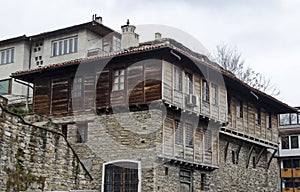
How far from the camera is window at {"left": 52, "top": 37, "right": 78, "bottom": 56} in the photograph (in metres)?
32.8

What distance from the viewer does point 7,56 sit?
35.7 meters

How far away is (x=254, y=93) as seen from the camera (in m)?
29.4

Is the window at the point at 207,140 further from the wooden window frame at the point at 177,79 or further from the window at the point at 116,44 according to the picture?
the window at the point at 116,44

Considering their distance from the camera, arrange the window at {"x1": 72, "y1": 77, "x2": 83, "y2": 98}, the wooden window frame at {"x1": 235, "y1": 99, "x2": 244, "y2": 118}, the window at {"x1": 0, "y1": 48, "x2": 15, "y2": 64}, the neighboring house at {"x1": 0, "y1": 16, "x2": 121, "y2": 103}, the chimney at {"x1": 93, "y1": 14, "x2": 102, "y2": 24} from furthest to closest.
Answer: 1. the window at {"x1": 0, "y1": 48, "x2": 15, "y2": 64}
2. the chimney at {"x1": 93, "y1": 14, "x2": 102, "y2": 24}
3. the neighboring house at {"x1": 0, "y1": 16, "x2": 121, "y2": 103}
4. the wooden window frame at {"x1": 235, "y1": 99, "x2": 244, "y2": 118}
5. the window at {"x1": 72, "y1": 77, "x2": 83, "y2": 98}

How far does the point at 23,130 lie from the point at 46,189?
232 cm

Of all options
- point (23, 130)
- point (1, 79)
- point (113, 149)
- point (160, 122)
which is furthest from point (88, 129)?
point (1, 79)

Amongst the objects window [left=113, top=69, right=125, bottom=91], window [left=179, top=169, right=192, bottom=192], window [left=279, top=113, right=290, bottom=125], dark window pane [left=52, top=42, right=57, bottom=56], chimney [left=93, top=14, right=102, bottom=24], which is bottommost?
window [left=179, top=169, right=192, bottom=192]

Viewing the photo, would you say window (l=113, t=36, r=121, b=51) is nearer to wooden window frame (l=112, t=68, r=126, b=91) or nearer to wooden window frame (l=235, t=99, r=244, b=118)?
wooden window frame (l=235, t=99, r=244, b=118)

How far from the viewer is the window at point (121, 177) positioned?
884 inches

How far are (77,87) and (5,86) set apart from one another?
11823 mm

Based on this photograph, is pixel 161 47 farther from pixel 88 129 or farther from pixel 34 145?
pixel 34 145

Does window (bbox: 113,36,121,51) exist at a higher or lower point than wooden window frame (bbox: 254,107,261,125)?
higher

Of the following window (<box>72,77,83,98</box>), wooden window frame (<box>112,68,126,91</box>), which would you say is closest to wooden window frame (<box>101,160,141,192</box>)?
wooden window frame (<box>112,68,126,91</box>)

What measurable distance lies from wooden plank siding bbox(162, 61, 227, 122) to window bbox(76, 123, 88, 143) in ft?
14.4
